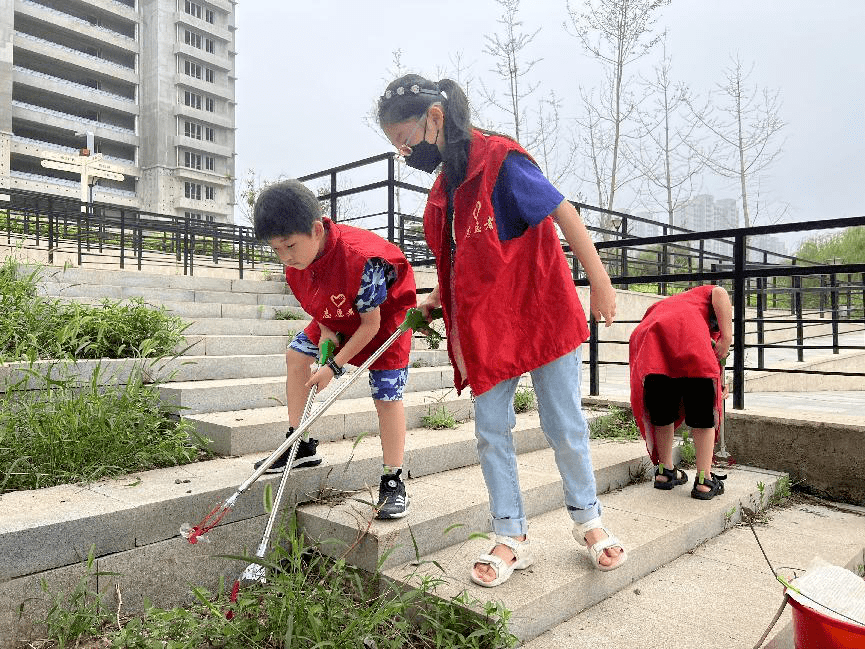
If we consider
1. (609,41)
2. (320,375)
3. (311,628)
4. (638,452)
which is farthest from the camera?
(609,41)

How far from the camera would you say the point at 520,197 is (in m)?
1.99

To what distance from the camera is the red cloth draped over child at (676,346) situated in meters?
3.05

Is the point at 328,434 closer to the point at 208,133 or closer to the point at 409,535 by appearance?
the point at 409,535

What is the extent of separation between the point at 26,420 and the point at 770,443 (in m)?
4.04

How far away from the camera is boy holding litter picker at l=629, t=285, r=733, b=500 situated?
10.1 feet

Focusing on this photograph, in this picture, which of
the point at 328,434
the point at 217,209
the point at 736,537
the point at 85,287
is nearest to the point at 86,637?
the point at 328,434

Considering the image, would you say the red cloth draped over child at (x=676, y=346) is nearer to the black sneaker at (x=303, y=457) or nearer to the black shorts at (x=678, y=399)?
the black shorts at (x=678, y=399)

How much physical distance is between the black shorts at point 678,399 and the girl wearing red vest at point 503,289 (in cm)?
116

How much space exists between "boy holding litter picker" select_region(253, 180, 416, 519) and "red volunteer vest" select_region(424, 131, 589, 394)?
386 millimetres

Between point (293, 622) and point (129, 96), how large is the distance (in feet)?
174

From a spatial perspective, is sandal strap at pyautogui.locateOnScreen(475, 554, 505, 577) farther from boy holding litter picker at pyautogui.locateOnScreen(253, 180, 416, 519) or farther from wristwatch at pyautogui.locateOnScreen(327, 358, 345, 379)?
wristwatch at pyautogui.locateOnScreen(327, 358, 345, 379)

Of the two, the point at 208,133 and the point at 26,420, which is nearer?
the point at 26,420

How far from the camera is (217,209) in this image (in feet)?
161

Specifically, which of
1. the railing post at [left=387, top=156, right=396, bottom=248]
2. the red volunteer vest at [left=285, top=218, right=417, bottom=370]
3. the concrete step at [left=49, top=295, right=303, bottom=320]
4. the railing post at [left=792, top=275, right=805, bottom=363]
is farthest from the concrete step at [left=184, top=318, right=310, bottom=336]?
the railing post at [left=792, top=275, right=805, bottom=363]
